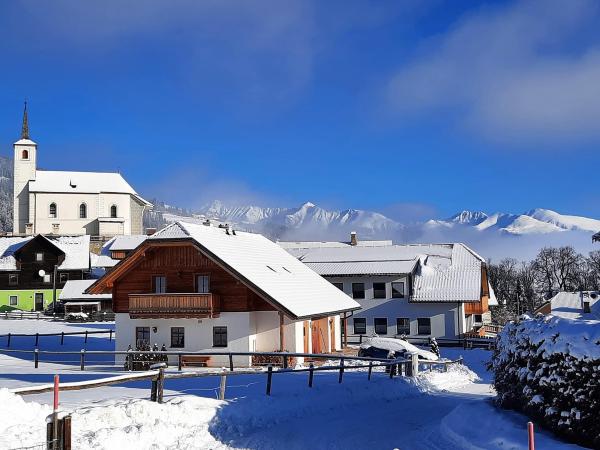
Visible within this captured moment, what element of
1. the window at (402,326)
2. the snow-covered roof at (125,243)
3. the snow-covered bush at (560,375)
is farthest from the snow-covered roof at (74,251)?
the snow-covered bush at (560,375)

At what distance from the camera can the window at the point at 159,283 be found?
36.6m

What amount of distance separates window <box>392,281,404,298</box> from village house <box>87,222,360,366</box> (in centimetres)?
1975

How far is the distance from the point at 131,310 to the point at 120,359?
8.48 ft

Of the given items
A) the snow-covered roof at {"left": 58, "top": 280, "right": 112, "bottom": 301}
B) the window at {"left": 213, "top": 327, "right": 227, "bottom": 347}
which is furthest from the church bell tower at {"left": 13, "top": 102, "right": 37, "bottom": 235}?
the window at {"left": 213, "top": 327, "right": 227, "bottom": 347}

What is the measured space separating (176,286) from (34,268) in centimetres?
4803

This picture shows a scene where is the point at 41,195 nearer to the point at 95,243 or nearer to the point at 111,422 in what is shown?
the point at 95,243

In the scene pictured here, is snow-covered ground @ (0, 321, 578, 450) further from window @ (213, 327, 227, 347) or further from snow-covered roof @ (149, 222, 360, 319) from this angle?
window @ (213, 327, 227, 347)

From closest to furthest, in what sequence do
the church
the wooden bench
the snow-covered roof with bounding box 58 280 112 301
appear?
the wooden bench
the snow-covered roof with bounding box 58 280 112 301
the church

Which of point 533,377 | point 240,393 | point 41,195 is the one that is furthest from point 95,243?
point 533,377

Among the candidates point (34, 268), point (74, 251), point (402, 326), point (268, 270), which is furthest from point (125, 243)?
point (268, 270)

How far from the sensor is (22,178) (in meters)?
122

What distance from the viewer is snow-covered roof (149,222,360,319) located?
34.4 m

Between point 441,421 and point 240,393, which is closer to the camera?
point 441,421

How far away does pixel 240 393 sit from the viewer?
19.9 m
